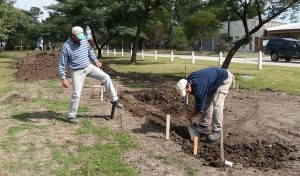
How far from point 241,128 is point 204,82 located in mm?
1941

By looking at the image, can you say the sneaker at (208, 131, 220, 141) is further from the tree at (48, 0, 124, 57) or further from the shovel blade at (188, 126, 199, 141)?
the tree at (48, 0, 124, 57)

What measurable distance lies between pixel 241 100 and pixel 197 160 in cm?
563

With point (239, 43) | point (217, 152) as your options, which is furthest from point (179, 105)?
point (239, 43)

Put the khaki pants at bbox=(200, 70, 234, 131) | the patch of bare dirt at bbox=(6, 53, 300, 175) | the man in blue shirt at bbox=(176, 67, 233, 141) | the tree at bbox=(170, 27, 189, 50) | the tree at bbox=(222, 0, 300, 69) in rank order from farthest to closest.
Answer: the tree at bbox=(170, 27, 189, 50)
the tree at bbox=(222, 0, 300, 69)
the khaki pants at bbox=(200, 70, 234, 131)
the man in blue shirt at bbox=(176, 67, 233, 141)
the patch of bare dirt at bbox=(6, 53, 300, 175)

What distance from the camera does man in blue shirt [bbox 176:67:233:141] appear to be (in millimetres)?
6352

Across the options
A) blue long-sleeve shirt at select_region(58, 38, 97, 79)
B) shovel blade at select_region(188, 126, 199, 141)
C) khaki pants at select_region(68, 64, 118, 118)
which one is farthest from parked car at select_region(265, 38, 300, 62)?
shovel blade at select_region(188, 126, 199, 141)

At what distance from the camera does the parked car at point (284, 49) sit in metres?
31.0

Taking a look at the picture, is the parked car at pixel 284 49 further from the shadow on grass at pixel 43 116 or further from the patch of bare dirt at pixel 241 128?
the shadow on grass at pixel 43 116

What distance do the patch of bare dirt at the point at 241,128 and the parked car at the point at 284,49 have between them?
19.9m

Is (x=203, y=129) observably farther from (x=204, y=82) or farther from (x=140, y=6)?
(x=140, y=6)

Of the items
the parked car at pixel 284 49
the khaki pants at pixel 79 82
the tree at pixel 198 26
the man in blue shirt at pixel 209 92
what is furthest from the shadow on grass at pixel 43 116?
the tree at pixel 198 26

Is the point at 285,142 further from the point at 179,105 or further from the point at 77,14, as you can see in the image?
the point at 77,14

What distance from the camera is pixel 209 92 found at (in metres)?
7.04

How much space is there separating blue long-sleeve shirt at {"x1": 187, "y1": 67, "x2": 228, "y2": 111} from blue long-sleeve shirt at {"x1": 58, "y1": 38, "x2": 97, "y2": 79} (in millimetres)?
2556
